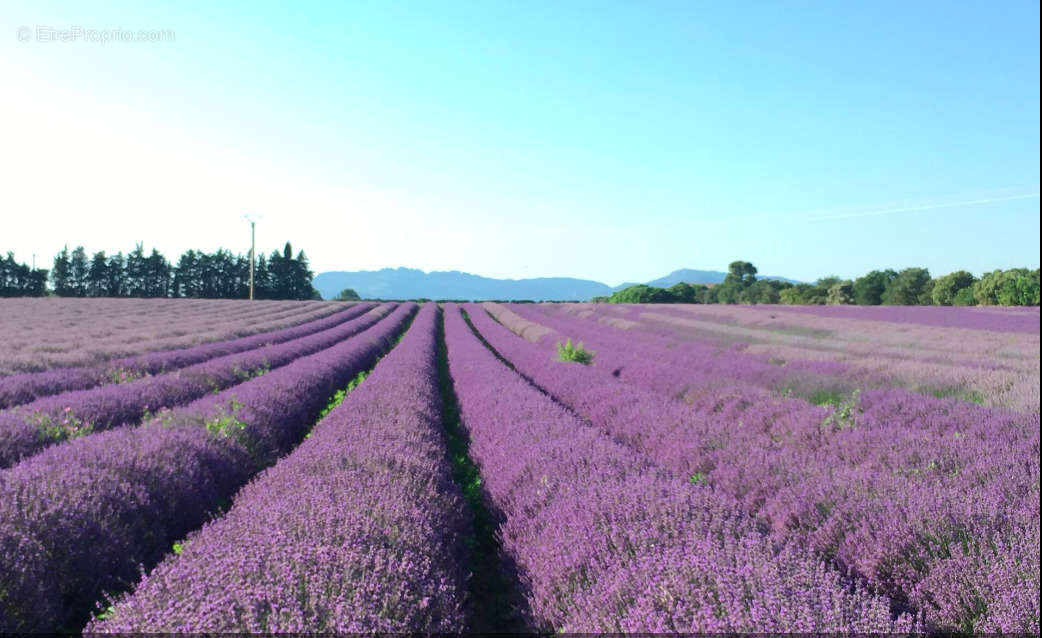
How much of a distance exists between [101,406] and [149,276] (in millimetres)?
→ 70046

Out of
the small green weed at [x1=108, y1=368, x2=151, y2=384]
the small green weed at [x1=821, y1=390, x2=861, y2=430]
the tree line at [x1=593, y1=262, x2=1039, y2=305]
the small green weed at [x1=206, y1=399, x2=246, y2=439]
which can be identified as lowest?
the small green weed at [x1=108, y1=368, x2=151, y2=384]

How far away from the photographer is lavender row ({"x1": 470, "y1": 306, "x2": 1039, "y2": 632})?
2430mm

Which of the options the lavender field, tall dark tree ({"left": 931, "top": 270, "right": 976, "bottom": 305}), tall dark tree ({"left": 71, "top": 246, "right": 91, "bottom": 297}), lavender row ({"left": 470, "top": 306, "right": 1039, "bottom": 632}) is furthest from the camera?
tall dark tree ({"left": 71, "top": 246, "right": 91, "bottom": 297})

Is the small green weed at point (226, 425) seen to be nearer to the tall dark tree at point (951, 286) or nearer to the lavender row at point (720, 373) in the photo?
the lavender row at point (720, 373)

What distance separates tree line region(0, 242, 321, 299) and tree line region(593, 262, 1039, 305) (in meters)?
47.0

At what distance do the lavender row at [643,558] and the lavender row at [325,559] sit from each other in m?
0.45

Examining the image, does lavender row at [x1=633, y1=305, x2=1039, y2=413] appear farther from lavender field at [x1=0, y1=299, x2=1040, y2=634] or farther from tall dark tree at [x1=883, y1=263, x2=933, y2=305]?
tall dark tree at [x1=883, y1=263, x2=933, y2=305]

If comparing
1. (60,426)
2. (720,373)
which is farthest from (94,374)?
(720,373)

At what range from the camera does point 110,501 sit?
353 centimetres

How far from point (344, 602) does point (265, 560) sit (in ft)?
1.74

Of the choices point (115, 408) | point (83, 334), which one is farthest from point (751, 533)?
point (83, 334)

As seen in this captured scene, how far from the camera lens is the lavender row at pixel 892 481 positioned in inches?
95.7

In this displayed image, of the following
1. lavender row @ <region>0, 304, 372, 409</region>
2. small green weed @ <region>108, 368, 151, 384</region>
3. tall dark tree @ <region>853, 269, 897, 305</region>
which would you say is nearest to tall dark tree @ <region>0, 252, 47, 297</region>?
lavender row @ <region>0, 304, 372, 409</region>

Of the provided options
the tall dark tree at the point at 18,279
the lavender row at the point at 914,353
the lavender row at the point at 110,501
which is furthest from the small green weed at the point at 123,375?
the tall dark tree at the point at 18,279
